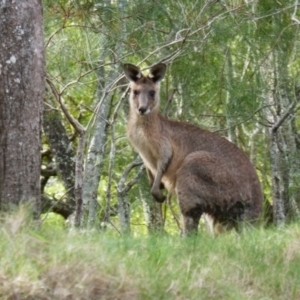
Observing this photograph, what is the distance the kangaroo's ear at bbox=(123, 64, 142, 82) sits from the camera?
385 inches

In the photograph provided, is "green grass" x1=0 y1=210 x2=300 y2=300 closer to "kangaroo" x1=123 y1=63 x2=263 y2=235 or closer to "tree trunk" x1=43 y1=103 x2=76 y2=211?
"kangaroo" x1=123 y1=63 x2=263 y2=235

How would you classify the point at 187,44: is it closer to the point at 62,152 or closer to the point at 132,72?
the point at 132,72

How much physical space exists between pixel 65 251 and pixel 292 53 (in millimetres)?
7086

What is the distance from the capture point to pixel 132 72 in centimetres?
997

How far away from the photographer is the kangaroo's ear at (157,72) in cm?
980

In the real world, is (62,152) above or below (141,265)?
above

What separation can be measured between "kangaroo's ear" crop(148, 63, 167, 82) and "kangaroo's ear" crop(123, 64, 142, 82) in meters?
0.15

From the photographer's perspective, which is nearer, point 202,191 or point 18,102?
point 18,102

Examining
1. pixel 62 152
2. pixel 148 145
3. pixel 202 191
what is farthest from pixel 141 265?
pixel 62 152

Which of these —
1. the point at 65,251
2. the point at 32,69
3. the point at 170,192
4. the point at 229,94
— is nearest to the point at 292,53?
the point at 229,94

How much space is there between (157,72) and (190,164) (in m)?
1.28

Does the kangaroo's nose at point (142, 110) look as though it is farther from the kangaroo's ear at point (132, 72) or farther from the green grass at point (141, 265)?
the green grass at point (141, 265)

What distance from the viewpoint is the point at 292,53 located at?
1189cm

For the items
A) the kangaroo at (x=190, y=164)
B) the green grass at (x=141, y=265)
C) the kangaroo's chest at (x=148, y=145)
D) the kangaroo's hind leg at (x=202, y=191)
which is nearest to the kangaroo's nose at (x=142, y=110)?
the kangaroo at (x=190, y=164)
